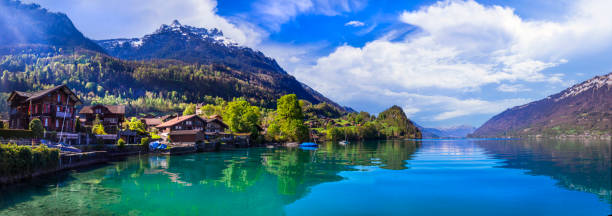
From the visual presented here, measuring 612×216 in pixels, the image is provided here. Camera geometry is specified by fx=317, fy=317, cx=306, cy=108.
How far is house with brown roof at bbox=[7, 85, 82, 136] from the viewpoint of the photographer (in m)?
56.8

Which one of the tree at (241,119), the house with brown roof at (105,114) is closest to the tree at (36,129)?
the house with brown roof at (105,114)

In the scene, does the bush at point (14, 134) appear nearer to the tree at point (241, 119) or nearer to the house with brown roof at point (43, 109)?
the house with brown roof at point (43, 109)

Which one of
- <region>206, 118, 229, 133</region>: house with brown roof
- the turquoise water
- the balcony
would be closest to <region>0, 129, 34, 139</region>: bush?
the balcony

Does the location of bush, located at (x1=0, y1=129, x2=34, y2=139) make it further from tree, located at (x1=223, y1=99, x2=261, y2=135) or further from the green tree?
the green tree

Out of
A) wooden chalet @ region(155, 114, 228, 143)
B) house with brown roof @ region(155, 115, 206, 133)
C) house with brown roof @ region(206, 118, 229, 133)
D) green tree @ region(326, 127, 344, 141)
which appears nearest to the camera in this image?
wooden chalet @ region(155, 114, 228, 143)

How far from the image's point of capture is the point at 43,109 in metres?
57.0

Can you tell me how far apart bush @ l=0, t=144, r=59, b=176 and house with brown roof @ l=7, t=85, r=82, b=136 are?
2253 cm

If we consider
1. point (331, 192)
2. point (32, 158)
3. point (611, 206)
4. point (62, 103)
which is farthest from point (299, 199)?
point (62, 103)

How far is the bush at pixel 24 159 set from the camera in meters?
27.2

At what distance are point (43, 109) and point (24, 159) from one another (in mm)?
33740

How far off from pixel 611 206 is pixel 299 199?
19.7m

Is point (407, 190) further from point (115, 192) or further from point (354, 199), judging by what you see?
point (115, 192)

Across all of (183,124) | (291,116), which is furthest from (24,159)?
(291,116)

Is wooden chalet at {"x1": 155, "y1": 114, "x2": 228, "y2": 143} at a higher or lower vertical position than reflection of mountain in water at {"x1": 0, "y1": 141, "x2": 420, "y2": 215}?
higher
